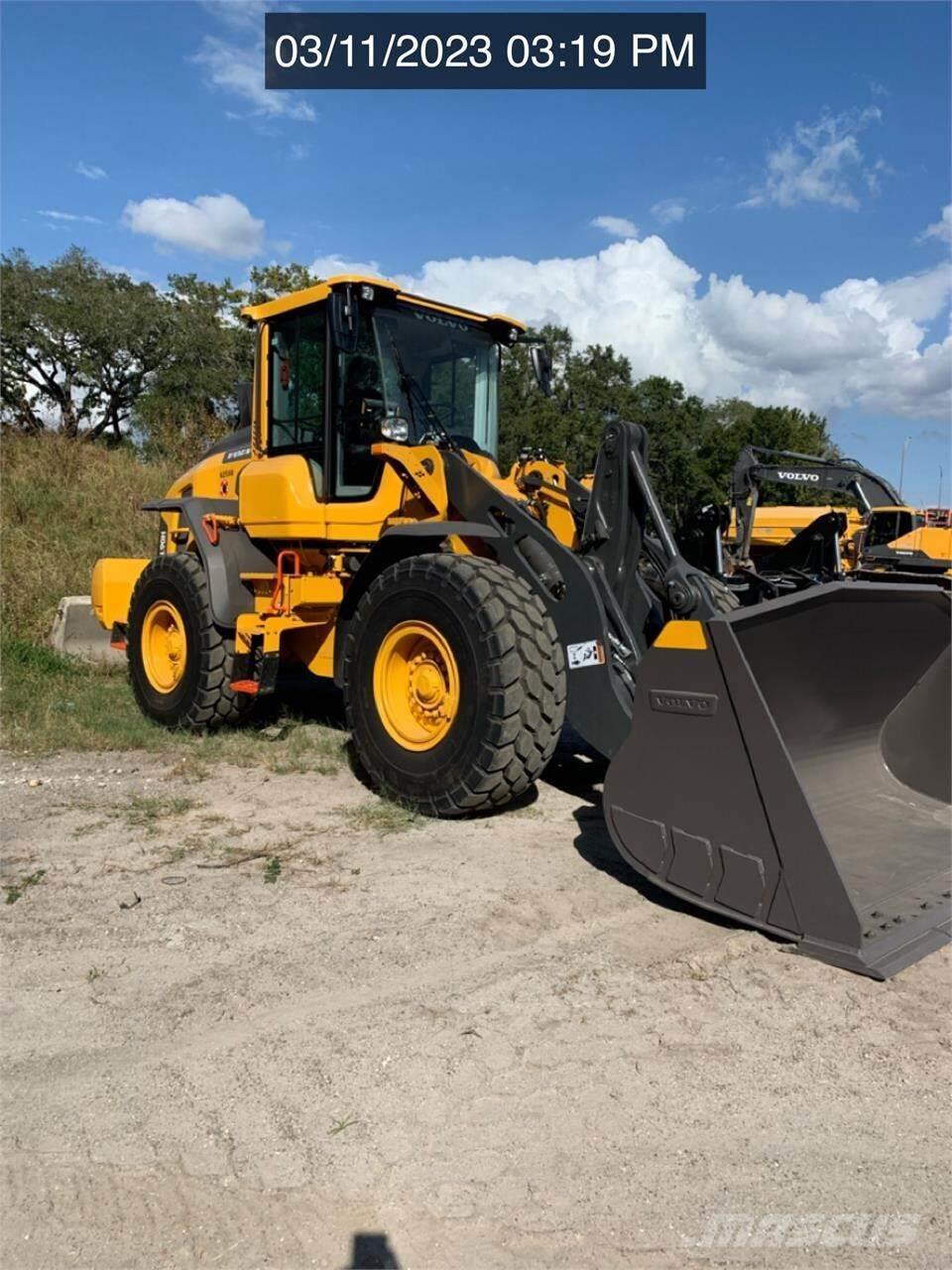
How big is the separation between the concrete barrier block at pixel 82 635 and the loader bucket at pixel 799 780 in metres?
6.75

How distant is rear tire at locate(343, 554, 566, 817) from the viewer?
4371mm

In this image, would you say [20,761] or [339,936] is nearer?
[339,936]

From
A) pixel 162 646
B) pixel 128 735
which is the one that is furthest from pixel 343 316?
pixel 128 735

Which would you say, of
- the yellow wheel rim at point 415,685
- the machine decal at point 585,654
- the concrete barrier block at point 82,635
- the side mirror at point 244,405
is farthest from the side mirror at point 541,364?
the concrete barrier block at point 82,635

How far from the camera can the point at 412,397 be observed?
19.1 feet

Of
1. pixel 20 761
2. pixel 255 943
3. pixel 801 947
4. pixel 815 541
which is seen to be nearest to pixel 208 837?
pixel 255 943

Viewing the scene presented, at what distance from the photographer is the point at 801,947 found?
3.29m

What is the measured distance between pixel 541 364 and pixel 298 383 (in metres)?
1.65

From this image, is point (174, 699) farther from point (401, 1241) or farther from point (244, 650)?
point (401, 1241)

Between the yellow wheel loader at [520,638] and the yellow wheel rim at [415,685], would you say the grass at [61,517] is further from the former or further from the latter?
the yellow wheel rim at [415,685]

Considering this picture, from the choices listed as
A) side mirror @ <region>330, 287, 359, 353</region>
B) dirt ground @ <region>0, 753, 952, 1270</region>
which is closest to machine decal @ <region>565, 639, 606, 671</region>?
dirt ground @ <region>0, 753, 952, 1270</region>

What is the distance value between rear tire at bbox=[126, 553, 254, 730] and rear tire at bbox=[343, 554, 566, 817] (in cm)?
156

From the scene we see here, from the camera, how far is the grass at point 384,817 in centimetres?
470

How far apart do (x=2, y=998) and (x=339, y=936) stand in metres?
1.08
